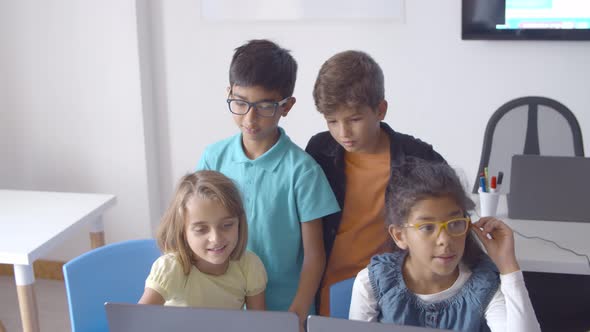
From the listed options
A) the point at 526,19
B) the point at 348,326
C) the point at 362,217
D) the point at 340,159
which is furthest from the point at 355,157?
the point at 526,19

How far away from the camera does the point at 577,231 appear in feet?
Answer: 6.70

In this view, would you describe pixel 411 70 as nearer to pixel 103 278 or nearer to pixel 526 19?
pixel 526 19

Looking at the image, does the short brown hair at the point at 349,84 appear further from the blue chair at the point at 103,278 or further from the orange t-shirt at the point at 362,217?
the blue chair at the point at 103,278

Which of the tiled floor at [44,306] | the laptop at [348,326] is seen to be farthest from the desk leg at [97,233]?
the laptop at [348,326]

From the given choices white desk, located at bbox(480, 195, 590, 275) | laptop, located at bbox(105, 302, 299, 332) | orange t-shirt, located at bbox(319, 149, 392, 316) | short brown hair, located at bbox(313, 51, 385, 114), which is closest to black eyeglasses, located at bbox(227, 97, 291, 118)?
short brown hair, located at bbox(313, 51, 385, 114)

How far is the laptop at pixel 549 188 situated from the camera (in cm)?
198

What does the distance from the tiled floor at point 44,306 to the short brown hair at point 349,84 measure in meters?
2.04

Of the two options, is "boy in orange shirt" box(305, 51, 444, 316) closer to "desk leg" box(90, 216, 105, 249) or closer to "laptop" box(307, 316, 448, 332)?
"laptop" box(307, 316, 448, 332)

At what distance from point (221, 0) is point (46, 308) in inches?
70.1

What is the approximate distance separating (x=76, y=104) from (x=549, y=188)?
95.4 inches

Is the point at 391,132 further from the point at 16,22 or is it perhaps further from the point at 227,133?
the point at 16,22

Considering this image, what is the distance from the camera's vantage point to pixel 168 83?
3609 millimetres

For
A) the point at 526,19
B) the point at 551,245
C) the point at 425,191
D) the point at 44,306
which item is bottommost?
the point at 44,306

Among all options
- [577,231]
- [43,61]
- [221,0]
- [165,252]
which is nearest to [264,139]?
[165,252]
